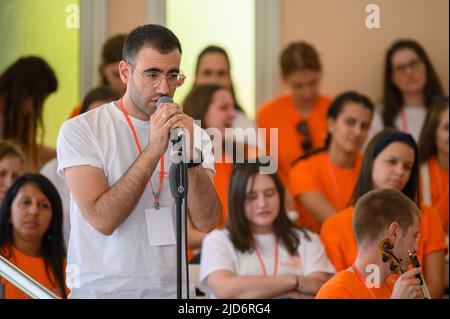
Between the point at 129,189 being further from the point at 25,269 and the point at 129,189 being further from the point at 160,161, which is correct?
the point at 25,269

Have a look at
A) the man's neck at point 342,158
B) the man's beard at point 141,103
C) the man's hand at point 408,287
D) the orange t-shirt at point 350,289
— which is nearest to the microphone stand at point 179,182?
the man's beard at point 141,103

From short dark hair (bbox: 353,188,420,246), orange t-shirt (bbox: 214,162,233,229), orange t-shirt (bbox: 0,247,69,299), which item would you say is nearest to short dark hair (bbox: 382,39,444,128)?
orange t-shirt (bbox: 214,162,233,229)

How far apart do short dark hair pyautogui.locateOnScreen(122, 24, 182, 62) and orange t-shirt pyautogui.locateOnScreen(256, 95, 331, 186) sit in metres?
1.87

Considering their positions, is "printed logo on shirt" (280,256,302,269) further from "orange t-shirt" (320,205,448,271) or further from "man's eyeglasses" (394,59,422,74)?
"man's eyeglasses" (394,59,422,74)

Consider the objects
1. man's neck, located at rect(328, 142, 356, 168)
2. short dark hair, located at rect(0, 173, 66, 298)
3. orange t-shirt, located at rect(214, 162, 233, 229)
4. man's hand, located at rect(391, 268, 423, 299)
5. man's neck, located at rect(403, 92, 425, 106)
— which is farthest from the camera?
man's neck, located at rect(403, 92, 425, 106)

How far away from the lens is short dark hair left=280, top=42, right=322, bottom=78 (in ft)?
16.0

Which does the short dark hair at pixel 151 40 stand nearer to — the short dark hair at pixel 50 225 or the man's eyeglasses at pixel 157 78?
the man's eyeglasses at pixel 157 78

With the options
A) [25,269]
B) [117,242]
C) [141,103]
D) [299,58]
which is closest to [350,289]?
[117,242]

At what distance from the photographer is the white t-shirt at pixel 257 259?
154 inches

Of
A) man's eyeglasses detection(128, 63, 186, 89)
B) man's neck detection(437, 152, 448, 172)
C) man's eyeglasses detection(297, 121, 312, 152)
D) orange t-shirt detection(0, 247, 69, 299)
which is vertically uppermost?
man's eyeglasses detection(297, 121, 312, 152)

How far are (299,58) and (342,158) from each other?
599 mm

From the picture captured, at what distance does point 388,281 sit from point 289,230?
877 mm

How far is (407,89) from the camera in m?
4.92
